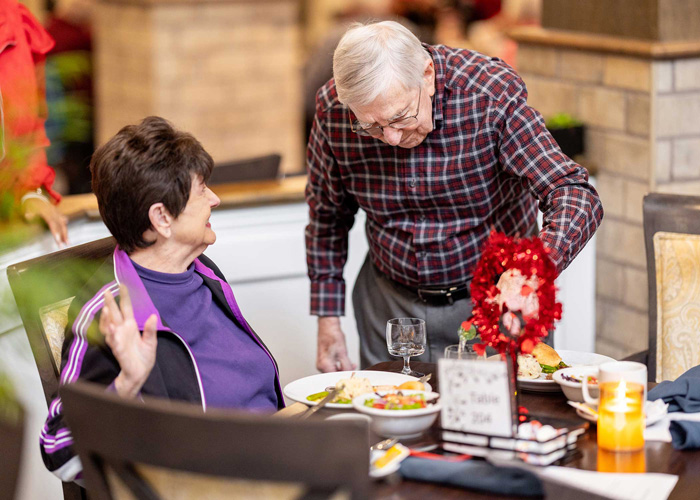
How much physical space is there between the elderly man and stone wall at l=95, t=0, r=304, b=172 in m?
3.48

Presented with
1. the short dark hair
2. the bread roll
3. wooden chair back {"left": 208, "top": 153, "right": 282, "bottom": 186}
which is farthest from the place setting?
wooden chair back {"left": 208, "top": 153, "right": 282, "bottom": 186}

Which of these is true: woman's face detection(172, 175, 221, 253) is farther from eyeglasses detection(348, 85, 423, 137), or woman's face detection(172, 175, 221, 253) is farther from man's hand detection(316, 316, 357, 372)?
man's hand detection(316, 316, 357, 372)

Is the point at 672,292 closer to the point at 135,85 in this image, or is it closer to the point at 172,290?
the point at 172,290

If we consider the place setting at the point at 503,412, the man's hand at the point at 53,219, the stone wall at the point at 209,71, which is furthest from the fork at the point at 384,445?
the stone wall at the point at 209,71

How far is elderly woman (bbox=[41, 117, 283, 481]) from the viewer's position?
5.02ft

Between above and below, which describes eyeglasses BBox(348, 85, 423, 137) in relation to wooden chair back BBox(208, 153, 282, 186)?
above

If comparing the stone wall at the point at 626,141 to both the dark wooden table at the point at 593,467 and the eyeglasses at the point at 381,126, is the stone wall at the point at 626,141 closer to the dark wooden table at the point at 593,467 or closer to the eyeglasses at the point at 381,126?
the eyeglasses at the point at 381,126

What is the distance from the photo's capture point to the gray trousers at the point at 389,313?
2.34m

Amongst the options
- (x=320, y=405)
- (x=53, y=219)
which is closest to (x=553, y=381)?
(x=320, y=405)

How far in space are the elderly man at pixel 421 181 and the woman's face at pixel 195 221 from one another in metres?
0.41

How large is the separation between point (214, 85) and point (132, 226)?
14.5 feet

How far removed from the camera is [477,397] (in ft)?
4.42

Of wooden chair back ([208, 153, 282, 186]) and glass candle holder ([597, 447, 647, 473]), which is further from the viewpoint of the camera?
wooden chair back ([208, 153, 282, 186])

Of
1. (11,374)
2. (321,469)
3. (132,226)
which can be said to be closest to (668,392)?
(321,469)
